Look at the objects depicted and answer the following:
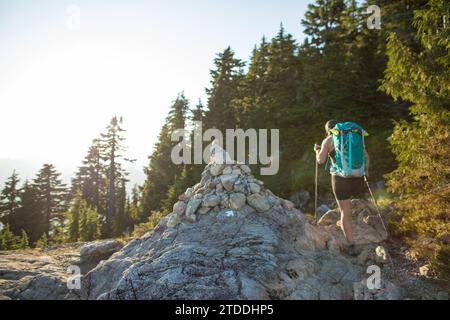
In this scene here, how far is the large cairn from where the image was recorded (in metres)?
7.08

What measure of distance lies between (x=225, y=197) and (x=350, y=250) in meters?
3.26

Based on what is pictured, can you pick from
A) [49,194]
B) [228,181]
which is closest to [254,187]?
[228,181]

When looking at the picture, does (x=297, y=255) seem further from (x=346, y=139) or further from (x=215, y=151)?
(x=215, y=151)

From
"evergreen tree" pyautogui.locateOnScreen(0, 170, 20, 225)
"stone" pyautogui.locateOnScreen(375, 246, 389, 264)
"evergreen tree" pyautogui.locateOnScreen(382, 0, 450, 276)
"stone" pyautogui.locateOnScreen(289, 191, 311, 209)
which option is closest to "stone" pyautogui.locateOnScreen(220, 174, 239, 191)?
"stone" pyautogui.locateOnScreen(375, 246, 389, 264)

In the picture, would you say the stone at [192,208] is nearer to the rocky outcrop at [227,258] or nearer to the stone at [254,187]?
the rocky outcrop at [227,258]

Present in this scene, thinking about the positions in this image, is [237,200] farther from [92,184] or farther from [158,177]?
[92,184]

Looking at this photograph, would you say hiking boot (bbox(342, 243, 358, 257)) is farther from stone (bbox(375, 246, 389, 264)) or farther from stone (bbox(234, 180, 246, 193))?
stone (bbox(234, 180, 246, 193))

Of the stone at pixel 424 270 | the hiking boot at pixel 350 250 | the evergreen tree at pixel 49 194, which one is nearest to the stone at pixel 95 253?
the hiking boot at pixel 350 250

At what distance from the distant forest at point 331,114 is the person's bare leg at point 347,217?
1.36 meters

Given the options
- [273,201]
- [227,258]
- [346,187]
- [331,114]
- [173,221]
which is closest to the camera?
[227,258]

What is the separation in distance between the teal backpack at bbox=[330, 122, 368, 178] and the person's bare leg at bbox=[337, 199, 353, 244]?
25.9 inches

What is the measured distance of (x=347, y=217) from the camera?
19.3 feet
